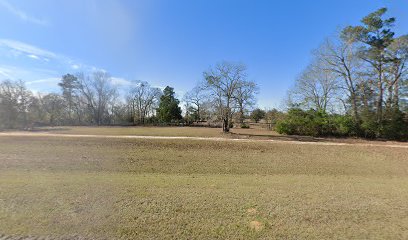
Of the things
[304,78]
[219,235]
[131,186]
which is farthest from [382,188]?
[304,78]

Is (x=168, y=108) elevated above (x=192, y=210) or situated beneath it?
elevated above

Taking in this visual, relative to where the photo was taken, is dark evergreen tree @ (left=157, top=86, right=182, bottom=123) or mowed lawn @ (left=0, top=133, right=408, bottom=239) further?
dark evergreen tree @ (left=157, top=86, right=182, bottom=123)

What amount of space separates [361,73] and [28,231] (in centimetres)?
3322

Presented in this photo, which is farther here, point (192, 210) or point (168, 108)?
point (168, 108)

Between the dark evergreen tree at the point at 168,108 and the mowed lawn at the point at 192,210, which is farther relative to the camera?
the dark evergreen tree at the point at 168,108

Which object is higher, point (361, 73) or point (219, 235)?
point (361, 73)

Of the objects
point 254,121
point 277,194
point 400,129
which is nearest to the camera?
point 277,194

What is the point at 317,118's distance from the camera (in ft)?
88.0

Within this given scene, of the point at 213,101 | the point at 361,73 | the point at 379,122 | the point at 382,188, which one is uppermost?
the point at 361,73

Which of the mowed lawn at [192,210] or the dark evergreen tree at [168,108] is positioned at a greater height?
the dark evergreen tree at [168,108]

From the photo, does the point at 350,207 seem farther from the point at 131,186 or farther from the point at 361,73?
the point at 361,73

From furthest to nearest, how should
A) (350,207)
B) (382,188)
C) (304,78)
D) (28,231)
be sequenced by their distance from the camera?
(304,78), (382,188), (350,207), (28,231)

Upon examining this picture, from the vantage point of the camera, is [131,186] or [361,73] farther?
[361,73]

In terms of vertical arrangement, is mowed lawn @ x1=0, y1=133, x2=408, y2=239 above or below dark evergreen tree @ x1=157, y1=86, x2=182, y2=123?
below
